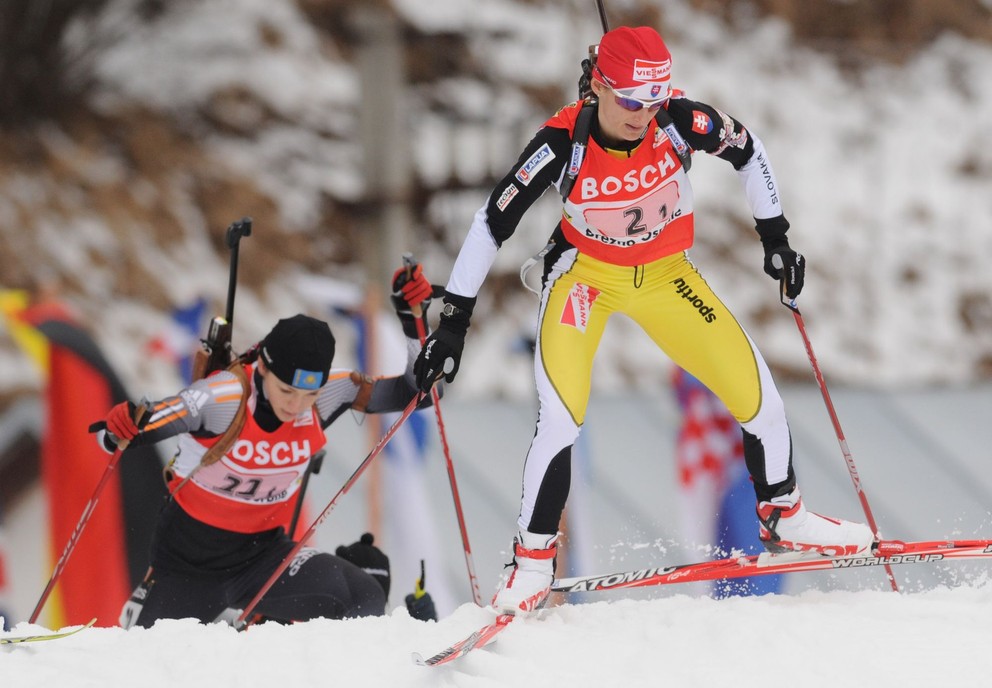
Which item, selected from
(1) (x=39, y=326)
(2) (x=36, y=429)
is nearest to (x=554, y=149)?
(1) (x=39, y=326)

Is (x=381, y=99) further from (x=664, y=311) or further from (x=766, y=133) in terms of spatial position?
(x=664, y=311)

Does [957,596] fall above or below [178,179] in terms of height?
below

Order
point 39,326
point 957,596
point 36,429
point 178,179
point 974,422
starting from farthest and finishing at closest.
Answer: point 178,179
point 974,422
point 36,429
point 39,326
point 957,596

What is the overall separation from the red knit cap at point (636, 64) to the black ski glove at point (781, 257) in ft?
2.10

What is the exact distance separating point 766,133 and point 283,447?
412 inches

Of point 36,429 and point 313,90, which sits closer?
point 36,429

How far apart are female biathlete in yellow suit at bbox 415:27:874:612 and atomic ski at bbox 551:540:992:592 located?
0.11m

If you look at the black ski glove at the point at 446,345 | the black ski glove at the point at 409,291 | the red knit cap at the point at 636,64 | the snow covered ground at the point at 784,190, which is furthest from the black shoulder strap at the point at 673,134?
the snow covered ground at the point at 784,190

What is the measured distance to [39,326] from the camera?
685 cm

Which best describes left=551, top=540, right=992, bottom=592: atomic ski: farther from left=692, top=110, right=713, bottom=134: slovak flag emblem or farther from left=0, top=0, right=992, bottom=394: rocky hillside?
left=0, top=0, right=992, bottom=394: rocky hillside

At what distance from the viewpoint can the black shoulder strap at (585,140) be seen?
3485 millimetres

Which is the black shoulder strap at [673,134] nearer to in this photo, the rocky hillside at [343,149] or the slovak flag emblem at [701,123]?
the slovak flag emblem at [701,123]

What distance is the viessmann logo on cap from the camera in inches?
133

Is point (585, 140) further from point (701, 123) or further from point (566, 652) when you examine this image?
point (566, 652)
